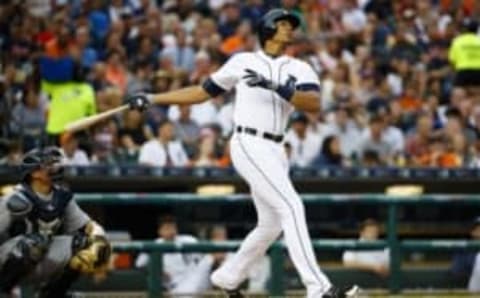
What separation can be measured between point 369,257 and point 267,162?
3.18 m

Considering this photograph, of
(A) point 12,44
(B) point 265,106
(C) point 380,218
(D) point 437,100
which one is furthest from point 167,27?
(B) point 265,106

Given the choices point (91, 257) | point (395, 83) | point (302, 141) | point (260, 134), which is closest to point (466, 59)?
point (395, 83)

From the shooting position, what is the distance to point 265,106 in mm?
9500

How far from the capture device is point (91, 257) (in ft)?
30.1

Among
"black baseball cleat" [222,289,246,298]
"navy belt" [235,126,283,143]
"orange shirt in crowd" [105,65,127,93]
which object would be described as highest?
"navy belt" [235,126,283,143]

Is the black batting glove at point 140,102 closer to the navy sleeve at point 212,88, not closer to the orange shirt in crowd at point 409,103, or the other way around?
the navy sleeve at point 212,88

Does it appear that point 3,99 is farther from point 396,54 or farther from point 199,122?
Answer: point 396,54

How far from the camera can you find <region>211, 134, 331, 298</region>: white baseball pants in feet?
30.5

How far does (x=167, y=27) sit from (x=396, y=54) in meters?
2.35

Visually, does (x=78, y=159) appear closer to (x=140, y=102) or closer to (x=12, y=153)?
(x=12, y=153)

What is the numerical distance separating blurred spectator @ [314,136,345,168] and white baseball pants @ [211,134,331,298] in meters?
4.56

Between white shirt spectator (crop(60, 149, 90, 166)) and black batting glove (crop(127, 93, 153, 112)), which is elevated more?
black batting glove (crop(127, 93, 153, 112))

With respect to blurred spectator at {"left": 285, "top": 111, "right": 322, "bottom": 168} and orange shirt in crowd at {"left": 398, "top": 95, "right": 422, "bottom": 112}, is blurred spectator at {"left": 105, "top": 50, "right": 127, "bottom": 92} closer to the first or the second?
blurred spectator at {"left": 285, "top": 111, "right": 322, "bottom": 168}

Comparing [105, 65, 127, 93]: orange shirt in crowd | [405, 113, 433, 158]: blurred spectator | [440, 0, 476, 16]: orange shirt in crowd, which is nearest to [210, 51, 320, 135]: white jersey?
[405, 113, 433, 158]: blurred spectator
